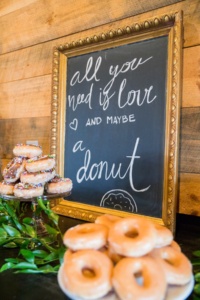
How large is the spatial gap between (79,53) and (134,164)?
0.49 meters

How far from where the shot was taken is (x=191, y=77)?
848 mm

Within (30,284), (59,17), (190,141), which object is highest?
(59,17)

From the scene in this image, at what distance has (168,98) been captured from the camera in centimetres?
82

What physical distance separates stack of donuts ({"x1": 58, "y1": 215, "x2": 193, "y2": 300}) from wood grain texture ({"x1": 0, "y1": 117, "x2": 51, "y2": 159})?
2.62 ft

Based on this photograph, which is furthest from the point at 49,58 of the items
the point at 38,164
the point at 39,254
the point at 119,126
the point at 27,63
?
the point at 39,254

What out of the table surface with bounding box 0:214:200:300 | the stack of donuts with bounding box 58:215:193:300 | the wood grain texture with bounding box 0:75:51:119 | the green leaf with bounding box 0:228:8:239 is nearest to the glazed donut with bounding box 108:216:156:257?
the stack of donuts with bounding box 58:215:193:300

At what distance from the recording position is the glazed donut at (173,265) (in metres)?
0.41

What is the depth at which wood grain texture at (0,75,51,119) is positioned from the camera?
47.7 inches

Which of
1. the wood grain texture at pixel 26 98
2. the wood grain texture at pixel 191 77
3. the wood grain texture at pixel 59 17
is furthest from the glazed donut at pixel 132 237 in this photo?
the wood grain texture at pixel 26 98

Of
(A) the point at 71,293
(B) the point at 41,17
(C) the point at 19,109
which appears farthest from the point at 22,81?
(A) the point at 71,293

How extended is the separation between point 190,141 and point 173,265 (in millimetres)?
491

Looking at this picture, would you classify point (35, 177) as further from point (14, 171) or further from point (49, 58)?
A: point (49, 58)

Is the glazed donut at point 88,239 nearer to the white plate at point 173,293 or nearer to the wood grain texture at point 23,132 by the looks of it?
the white plate at point 173,293

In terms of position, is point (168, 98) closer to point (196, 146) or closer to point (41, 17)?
point (196, 146)
